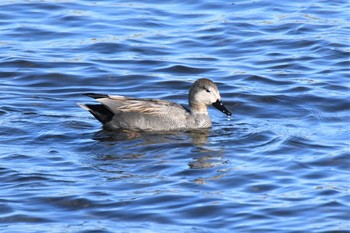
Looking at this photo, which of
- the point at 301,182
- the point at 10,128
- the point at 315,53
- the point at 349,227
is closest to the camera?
the point at 349,227

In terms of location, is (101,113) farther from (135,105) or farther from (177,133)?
(177,133)

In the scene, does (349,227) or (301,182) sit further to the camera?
(301,182)

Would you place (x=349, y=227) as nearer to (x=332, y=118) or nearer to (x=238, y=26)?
(x=332, y=118)

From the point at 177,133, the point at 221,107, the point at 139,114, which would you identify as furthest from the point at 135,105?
the point at 221,107

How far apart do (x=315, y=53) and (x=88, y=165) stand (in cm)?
634

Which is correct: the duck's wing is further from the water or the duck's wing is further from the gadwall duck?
the water

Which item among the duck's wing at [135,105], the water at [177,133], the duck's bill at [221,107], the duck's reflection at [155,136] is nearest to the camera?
the water at [177,133]

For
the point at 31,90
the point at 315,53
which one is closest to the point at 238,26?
the point at 315,53

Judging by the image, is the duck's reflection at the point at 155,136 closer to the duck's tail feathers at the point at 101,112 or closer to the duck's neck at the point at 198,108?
the duck's tail feathers at the point at 101,112

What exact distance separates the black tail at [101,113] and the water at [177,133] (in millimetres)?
202

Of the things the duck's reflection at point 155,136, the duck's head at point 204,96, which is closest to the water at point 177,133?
the duck's reflection at point 155,136

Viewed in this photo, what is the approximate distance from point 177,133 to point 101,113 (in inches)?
40.2

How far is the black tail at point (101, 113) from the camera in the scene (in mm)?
13578

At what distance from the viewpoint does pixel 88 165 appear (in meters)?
11.9
